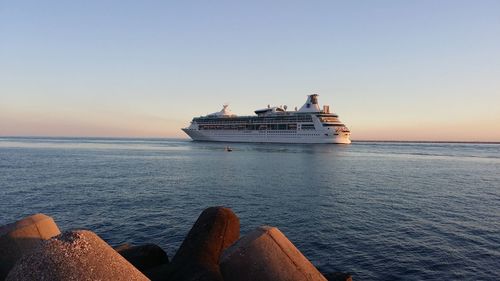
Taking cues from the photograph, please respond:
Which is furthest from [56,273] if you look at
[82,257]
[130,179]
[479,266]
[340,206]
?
[130,179]

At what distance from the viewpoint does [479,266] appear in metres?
12.7

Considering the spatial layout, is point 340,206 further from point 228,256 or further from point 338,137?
point 338,137

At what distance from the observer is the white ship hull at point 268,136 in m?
119

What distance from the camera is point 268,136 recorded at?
419ft

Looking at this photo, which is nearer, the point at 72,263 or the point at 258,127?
the point at 72,263

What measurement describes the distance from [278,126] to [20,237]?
119m

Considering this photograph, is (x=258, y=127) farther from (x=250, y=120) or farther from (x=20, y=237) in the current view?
(x=20, y=237)

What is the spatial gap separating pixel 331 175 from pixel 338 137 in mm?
80312

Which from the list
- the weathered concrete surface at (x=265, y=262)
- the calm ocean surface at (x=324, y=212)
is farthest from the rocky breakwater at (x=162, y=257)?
the calm ocean surface at (x=324, y=212)

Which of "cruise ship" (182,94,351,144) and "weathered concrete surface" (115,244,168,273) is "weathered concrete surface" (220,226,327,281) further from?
"cruise ship" (182,94,351,144)

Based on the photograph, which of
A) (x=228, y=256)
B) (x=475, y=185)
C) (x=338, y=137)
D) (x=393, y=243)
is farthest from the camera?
(x=338, y=137)

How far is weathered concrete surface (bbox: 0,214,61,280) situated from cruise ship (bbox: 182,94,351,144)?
113973mm

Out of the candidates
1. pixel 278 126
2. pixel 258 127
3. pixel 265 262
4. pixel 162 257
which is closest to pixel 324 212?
pixel 162 257

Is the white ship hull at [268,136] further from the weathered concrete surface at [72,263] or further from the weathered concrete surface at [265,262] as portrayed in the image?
the weathered concrete surface at [72,263]
